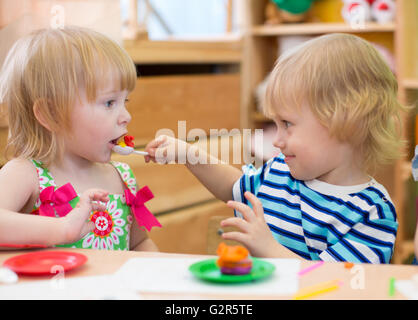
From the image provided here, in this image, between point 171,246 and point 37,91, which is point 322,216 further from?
point 171,246

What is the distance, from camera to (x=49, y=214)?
990 millimetres

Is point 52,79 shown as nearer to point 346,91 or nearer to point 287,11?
point 346,91

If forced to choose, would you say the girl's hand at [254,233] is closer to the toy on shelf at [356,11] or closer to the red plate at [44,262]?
the red plate at [44,262]

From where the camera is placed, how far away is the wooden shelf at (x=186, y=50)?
206 cm

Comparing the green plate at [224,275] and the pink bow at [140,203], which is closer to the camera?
the green plate at [224,275]

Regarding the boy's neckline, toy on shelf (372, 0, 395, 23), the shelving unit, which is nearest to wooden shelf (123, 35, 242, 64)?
the shelving unit

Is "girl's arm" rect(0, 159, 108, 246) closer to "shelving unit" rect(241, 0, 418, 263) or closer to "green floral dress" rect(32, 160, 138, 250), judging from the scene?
"green floral dress" rect(32, 160, 138, 250)

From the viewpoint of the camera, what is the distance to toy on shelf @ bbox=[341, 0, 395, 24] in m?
2.31

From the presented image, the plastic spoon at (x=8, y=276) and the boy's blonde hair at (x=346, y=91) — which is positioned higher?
the boy's blonde hair at (x=346, y=91)

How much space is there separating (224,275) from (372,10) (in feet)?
6.53

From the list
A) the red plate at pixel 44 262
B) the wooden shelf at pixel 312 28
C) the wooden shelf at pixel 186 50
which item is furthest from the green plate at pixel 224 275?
the wooden shelf at pixel 312 28

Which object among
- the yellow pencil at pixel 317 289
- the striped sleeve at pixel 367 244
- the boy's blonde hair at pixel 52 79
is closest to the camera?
the yellow pencil at pixel 317 289
